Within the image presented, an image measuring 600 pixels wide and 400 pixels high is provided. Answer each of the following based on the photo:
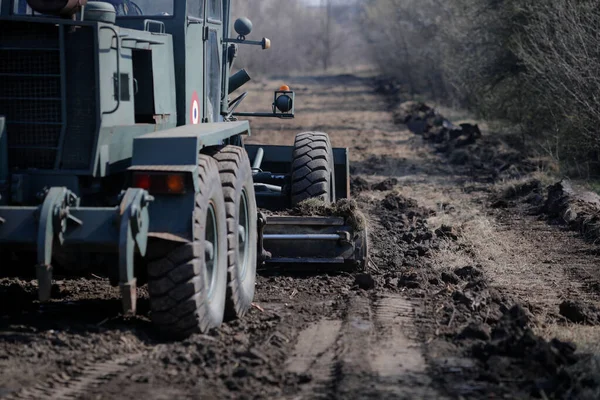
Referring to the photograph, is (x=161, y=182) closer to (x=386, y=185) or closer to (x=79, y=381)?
(x=79, y=381)

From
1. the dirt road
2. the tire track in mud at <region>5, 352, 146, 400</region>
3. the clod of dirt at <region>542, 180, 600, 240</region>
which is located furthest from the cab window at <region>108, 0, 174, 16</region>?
the clod of dirt at <region>542, 180, 600, 240</region>

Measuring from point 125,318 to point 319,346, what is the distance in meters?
1.39

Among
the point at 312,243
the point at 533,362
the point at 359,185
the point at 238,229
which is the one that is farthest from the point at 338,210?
the point at 359,185

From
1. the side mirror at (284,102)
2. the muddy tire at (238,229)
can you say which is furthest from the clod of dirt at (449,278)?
the side mirror at (284,102)

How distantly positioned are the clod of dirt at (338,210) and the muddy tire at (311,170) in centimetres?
26

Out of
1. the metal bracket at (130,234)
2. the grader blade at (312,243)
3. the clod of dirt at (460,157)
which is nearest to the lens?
the metal bracket at (130,234)

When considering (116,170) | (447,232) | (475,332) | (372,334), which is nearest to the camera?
(475,332)

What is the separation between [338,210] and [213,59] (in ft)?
6.12

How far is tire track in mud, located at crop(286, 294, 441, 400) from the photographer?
5223mm

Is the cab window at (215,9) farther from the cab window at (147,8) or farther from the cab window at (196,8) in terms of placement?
the cab window at (147,8)

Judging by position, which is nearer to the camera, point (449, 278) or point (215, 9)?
point (449, 278)

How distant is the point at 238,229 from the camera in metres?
6.93

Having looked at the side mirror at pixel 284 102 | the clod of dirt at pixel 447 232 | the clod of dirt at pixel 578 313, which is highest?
the side mirror at pixel 284 102

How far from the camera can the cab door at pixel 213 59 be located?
8438 millimetres
